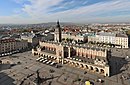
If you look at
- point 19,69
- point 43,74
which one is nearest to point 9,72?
point 19,69

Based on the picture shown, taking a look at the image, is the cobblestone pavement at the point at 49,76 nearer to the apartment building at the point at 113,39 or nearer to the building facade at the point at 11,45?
the building facade at the point at 11,45

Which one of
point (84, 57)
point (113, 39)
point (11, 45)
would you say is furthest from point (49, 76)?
point (113, 39)

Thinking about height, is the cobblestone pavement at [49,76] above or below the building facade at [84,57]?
below

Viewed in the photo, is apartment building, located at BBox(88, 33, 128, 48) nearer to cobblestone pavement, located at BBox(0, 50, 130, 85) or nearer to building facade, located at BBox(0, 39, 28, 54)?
cobblestone pavement, located at BBox(0, 50, 130, 85)

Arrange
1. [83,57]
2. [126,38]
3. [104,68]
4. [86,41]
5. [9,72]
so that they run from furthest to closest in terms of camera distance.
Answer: [86,41] < [126,38] < [83,57] < [9,72] < [104,68]

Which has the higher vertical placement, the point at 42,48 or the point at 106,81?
the point at 42,48

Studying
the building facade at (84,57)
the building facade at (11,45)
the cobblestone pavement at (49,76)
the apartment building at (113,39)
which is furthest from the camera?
the apartment building at (113,39)

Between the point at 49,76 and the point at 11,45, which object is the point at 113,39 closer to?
the point at 49,76

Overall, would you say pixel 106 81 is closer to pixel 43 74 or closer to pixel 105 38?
pixel 43 74

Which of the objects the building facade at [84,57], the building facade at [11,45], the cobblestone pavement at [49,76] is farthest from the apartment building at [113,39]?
the building facade at [11,45]

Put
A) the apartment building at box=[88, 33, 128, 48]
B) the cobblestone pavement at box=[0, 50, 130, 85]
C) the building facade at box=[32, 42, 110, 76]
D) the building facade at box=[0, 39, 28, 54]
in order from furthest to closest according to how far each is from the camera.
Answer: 1. the apartment building at box=[88, 33, 128, 48]
2. the building facade at box=[0, 39, 28, 54]
3. the building facade at box=[32, 42, 110, 76]
4. the cobblestone pavement at box=[0, 50, 130, 85]

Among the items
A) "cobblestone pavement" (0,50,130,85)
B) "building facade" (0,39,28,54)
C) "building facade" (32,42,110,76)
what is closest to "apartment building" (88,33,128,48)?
"building facade" (32,42,110,76)
